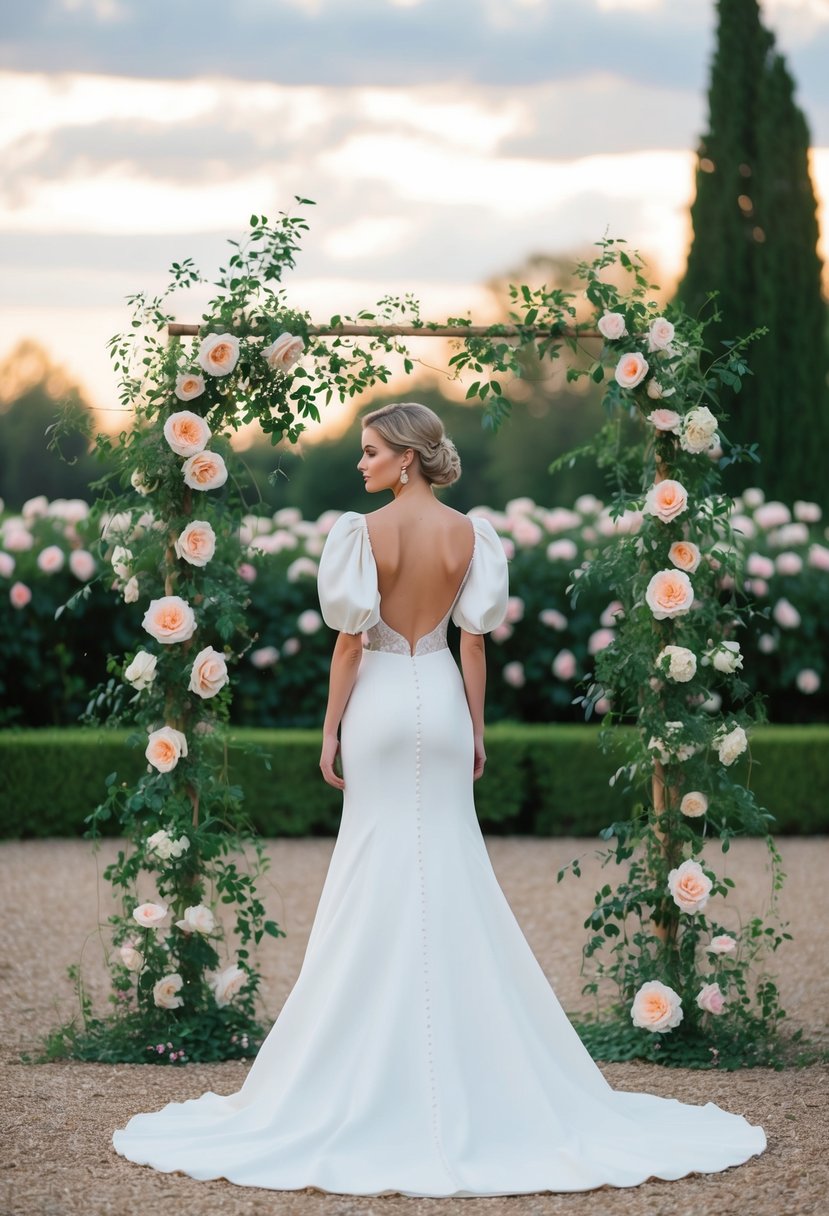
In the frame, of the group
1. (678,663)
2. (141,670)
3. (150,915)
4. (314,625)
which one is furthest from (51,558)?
(678,663)

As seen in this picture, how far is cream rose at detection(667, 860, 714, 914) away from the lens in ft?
15.0

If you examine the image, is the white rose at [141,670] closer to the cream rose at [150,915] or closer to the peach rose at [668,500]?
the cream rose at [150,915]

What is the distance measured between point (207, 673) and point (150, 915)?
2.65ft

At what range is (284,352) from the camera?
15.1 ft

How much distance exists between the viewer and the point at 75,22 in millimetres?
17219

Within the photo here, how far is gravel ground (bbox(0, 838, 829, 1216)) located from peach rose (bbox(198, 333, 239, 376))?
2.23 metres

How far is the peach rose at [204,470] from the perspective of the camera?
15.1 feet

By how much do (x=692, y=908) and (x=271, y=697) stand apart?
18.9 ft

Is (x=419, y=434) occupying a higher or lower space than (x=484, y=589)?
higher

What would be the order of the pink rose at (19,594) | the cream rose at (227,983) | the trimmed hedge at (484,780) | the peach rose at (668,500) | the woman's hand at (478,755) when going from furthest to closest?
the pink rose at (19,594), the trimmed hedge at (484,780), the cream rose at (227,983), the peach rose at (668,500), the woman's hand at (478,755)

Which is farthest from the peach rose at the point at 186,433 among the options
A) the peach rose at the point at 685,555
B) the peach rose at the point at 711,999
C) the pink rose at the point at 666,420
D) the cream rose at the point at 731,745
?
the peach rose at the point at 711,999

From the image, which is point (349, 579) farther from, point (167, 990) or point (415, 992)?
point (167, 990)

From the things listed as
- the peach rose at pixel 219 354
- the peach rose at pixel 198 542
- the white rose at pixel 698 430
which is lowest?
the peach rose at pixel 198 542

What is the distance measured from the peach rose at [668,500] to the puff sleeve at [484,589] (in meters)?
0.89
